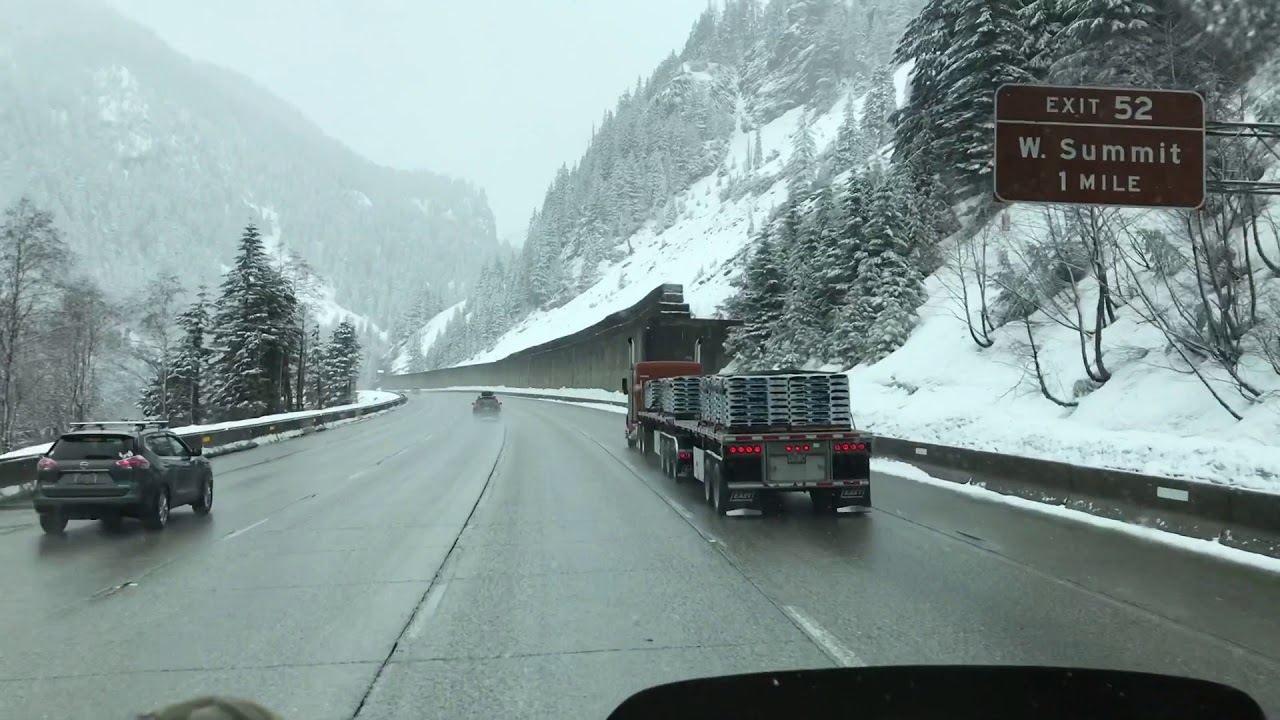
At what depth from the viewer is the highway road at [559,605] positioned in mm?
5973

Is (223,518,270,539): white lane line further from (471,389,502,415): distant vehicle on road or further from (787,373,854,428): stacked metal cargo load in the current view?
(471,389,502,415): distant vehicle on road

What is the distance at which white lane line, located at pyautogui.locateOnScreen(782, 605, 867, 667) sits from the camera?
6.15m

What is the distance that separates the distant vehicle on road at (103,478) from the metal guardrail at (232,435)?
6117 mm

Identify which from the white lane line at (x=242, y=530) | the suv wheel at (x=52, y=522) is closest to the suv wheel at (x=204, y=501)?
the white lane line at (x=242, y=530)

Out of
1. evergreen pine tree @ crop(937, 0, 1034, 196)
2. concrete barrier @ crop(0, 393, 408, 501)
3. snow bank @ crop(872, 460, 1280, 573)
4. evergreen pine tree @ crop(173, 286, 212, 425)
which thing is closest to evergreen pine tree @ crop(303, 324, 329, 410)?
evergreen pine tree @ crop(173, 286, 212, 425)

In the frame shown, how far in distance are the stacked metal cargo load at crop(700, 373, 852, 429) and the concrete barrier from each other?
1331 cm

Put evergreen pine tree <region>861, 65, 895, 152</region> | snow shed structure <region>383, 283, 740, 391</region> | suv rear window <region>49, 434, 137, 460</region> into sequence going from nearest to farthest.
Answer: suv rear window <region>49, 434, 137, 460</region> → snow shed structure <region>383, 283, 740, 391</region> → evergreen pine tree <region>861, 65, 895, 152</region>

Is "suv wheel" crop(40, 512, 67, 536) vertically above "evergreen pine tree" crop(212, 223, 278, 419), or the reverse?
"evergreen pine tree" crop(212, 223, 278, 419)

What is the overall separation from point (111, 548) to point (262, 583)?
149 inches

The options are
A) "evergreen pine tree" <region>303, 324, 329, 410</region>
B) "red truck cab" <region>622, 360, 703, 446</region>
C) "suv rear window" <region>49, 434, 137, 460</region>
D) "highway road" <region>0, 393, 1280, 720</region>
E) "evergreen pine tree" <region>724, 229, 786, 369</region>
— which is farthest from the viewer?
"evergreen pine tree" <region>303, 324, 329, 410</region>

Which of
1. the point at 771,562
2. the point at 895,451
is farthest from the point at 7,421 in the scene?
the point at 771,562

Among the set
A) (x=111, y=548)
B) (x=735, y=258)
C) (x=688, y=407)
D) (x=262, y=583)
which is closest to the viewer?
(x=262, y=583)

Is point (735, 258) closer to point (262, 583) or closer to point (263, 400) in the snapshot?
point (263, 400)

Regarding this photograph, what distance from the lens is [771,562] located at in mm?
10102
